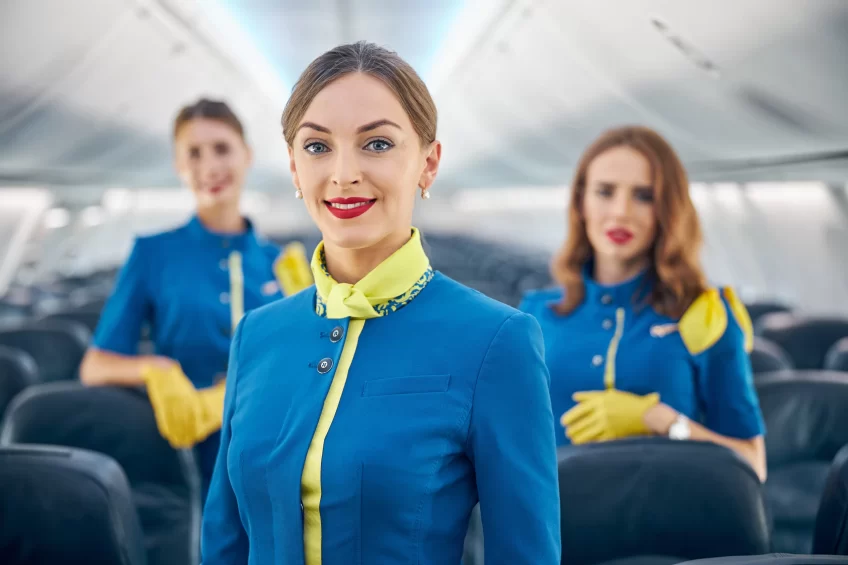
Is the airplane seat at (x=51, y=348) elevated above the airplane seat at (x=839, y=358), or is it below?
above

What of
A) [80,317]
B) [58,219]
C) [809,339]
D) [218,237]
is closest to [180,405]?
[218,237]

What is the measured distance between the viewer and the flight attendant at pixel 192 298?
260 cm

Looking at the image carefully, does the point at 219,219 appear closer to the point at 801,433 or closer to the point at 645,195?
the point at 645,195

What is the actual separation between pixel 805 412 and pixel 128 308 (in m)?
2.43

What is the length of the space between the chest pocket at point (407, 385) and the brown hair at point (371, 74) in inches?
15.4

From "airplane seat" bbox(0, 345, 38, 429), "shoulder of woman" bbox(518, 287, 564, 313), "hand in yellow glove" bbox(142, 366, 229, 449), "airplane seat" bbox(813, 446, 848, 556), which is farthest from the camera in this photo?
"airplane seat" bbox(0, 345, 38, 429)

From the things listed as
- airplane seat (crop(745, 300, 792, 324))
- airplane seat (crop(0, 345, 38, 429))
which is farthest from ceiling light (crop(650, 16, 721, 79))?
airplane seat (crop(0, 345, 38, 429))

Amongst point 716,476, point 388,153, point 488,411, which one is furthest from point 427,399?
point 716,476

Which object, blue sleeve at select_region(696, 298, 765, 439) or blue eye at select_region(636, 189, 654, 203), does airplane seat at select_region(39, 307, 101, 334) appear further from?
blue sleeve at select_region(696, 298, 765, 439)

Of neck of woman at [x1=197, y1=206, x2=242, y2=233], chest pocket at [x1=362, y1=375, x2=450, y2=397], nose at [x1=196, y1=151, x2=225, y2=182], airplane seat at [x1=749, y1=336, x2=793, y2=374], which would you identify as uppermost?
nose at [x1=196, y1=151, x2=225, y2=182]

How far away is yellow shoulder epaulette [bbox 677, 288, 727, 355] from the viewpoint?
7.45ft

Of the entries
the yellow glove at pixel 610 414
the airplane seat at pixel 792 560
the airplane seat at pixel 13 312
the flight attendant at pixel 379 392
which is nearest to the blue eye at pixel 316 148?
the flight attendant at pixel 379 392

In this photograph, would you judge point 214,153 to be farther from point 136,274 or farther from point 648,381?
point 648,381

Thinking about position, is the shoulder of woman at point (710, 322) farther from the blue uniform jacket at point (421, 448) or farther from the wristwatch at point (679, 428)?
the blue uniform jacket at point (421, 448)
